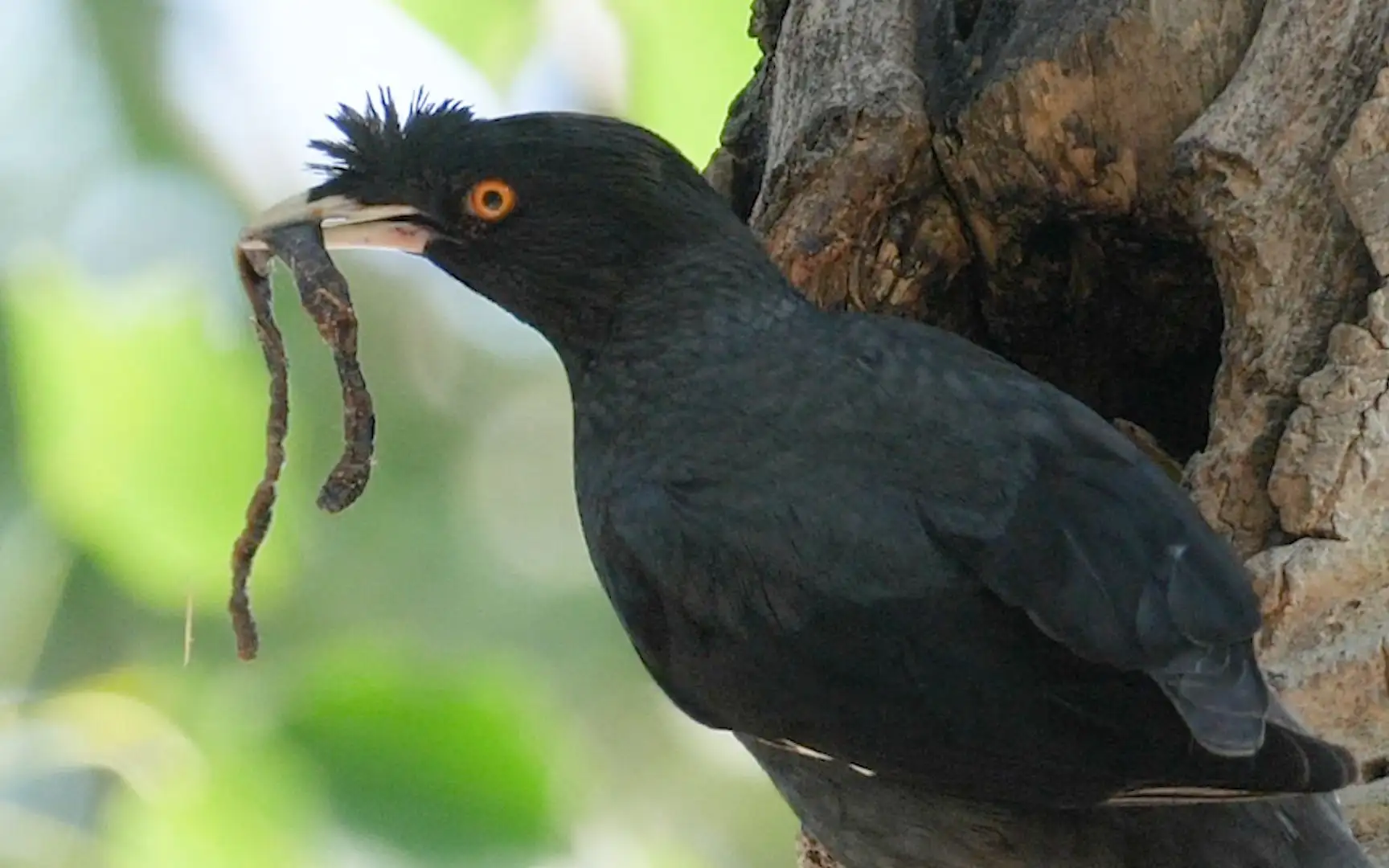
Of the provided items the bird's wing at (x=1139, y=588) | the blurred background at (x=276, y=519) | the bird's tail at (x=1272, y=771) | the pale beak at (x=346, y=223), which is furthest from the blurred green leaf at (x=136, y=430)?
the bird's tail at (x=1272, y=771)

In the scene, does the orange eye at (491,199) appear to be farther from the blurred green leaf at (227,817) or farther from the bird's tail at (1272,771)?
the blurred green leaf at (227,817)

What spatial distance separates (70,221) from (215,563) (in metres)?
0.69

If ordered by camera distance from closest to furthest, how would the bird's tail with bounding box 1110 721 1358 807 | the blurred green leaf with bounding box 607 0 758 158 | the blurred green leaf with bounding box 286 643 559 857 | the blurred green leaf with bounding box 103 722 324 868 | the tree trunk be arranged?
the bird's tail with bounding box 1110 721 1358 807 < the tree trunk < the blurred green leaf with bounding box 103 722 324 868 < the blurred green leaf with bounding box 286 643 559 857 < the blurred green leaf with bounding box 607 0 758 158

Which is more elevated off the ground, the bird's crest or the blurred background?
the bird's crest

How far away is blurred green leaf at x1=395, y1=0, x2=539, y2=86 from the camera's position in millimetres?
2527

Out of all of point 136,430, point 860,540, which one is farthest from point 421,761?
point 860,540

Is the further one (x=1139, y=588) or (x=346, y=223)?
(x=346, y=223)

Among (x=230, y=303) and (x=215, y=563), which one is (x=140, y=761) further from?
(x=230, y=303)

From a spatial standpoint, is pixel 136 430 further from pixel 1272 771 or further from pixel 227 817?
pixel 1272 771

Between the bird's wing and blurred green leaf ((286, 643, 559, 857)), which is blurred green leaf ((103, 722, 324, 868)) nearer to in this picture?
blurred green leaf ((286, 643, 559, 857))

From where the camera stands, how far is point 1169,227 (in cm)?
177

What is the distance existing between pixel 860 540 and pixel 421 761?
1.42 meters

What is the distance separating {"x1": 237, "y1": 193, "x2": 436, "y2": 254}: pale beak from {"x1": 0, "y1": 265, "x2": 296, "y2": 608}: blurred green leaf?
974 mm

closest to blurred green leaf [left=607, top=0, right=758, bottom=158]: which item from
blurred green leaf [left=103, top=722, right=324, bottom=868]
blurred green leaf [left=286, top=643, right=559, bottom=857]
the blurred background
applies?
the blurred background
